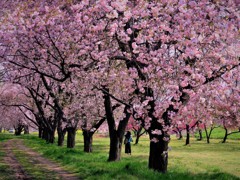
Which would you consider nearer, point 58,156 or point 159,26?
point 159,26

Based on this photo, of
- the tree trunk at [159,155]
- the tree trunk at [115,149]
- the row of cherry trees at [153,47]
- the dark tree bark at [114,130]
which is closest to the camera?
the row of cherry trees at [153,47]

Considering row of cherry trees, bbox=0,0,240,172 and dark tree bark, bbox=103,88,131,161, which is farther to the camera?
dark tree bark, bbox=103,88,131,161

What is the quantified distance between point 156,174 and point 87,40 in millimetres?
6444

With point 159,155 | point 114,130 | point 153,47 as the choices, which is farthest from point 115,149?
point 153,47

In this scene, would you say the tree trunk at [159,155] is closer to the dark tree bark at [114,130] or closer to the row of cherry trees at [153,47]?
the row of cherry trees at [153,47]

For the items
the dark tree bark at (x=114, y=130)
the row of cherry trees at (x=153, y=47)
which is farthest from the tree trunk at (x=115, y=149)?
the row of cherry trees at (x=153, y=47)

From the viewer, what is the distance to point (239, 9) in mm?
10000

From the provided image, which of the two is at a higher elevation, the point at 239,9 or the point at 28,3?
the point at 28,3

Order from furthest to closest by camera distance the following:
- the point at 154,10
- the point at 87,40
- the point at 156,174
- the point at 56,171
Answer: the point at 56,171 → the point at 156,174 → the point at 87,40 → the point at 154,10

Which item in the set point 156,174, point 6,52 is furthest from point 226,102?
point 6,52

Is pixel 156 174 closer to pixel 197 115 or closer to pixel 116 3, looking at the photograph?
pixel 197 115

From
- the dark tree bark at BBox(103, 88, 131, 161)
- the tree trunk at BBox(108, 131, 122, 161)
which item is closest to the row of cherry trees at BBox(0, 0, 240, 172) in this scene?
the dark tree bark at BBox(103, 88, 131, 161)

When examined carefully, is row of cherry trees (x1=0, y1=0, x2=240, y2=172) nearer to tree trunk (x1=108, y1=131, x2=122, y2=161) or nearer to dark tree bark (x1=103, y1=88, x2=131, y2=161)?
dark tree bark (x1=103, y1=88, x2=131, y2=161)

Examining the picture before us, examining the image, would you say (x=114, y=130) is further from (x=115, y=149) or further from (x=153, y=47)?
(x=153, y=47)
